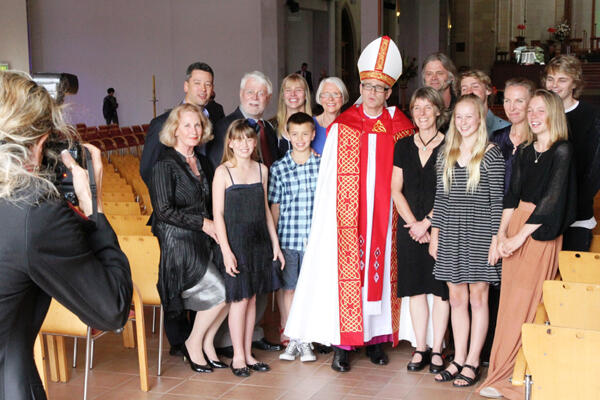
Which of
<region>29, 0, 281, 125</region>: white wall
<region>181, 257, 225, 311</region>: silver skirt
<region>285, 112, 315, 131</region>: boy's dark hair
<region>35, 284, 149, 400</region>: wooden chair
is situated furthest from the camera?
<region>29, 0, 281, 125</region>: white wall

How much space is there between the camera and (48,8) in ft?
58.5

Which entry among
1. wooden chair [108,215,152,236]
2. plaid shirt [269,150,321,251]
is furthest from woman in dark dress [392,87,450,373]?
wooden chair [108,215,152,236]

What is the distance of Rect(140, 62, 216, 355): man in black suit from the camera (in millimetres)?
4402

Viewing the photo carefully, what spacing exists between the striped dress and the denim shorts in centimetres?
94

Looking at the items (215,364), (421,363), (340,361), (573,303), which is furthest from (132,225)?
(573,303)

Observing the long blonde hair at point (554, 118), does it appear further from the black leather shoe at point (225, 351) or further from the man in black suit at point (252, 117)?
the black leather shoe at point (225, 351)

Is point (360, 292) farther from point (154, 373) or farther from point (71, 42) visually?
point (71, 42)

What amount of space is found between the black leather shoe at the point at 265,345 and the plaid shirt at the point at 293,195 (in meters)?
0.66

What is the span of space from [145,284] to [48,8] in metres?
15.4

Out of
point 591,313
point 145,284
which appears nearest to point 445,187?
point 591,313

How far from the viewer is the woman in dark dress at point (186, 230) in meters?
4.08

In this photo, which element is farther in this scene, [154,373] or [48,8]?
[48,8]

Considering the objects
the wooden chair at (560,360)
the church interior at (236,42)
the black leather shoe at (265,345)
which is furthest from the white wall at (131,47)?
the wooden chair at (560,360)

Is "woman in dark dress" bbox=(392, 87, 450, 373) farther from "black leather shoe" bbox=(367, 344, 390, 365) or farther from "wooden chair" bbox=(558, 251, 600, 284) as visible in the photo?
"wooden chair" bbox=(558, 251, 600, 284)
